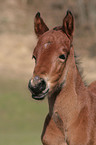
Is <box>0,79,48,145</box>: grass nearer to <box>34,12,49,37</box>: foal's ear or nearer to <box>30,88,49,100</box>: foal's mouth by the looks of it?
<box>34,12,49,37</box>: foal's ear

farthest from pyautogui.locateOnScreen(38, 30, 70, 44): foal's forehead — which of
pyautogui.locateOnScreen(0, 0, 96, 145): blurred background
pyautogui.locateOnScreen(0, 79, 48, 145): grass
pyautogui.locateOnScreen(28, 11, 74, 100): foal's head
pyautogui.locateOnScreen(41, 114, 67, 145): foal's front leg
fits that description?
pyautogui.locateOnScreen(0, 79, 48, 145): grass

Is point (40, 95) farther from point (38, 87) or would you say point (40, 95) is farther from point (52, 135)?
point (52, 135)

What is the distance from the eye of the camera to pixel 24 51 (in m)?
40.7

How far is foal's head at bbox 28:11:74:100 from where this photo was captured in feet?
19.2

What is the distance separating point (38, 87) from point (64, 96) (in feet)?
2.62

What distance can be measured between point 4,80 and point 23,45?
639 centimetres

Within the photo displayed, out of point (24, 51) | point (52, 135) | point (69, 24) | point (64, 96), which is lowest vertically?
point (24, 51)

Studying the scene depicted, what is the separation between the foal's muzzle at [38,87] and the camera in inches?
228

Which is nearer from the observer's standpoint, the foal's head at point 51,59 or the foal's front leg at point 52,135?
the foal's head at point 51,59

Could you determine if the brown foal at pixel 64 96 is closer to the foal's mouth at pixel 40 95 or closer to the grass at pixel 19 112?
the foal's mouth at pixel 40 95

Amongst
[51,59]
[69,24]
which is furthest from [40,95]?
[69,24]

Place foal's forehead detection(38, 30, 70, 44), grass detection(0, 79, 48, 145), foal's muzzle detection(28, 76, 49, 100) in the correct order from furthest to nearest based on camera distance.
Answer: grass detection(0, 79, 48, 145) → foal's forehead detection(38, 30, 70, 44) → foal's muzzle detection(28, 76, 49, 100)

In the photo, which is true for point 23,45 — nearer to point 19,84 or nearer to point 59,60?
point 19,84

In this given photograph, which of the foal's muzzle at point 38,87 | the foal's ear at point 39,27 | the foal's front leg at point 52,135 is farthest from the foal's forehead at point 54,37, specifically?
the foal's front leg at point 52,135
